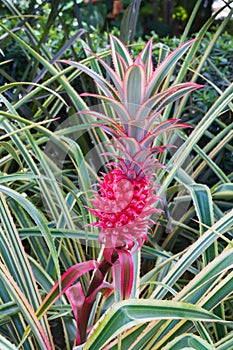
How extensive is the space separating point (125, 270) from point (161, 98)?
196 millimetres

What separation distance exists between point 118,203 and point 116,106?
10cm

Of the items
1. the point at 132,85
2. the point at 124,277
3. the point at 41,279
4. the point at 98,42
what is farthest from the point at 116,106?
the point at 98,42

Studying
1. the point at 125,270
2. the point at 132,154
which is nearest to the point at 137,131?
the point at 132,154

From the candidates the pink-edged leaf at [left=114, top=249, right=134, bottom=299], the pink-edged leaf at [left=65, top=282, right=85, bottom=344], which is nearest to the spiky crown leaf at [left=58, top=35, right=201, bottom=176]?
the pink-edged leaf at [left=114, top=249, right=134, bottom=299]

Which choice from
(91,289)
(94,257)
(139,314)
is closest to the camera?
(139,314)

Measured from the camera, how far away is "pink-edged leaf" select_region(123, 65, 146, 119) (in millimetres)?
590

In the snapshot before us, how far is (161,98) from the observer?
62 cm

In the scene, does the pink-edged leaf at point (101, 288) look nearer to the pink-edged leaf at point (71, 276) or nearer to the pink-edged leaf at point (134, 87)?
the pink-edged leaf at point (71, 276)

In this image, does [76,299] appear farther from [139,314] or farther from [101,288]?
[139,314]

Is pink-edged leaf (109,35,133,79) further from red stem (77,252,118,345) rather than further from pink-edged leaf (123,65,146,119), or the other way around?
red stem (77,252,118,345)

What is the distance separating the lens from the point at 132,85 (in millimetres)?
605

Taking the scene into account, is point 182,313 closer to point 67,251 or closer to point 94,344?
point 94,344

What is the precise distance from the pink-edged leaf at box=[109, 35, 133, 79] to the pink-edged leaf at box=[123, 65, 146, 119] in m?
0.05

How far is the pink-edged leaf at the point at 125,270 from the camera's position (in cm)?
64
